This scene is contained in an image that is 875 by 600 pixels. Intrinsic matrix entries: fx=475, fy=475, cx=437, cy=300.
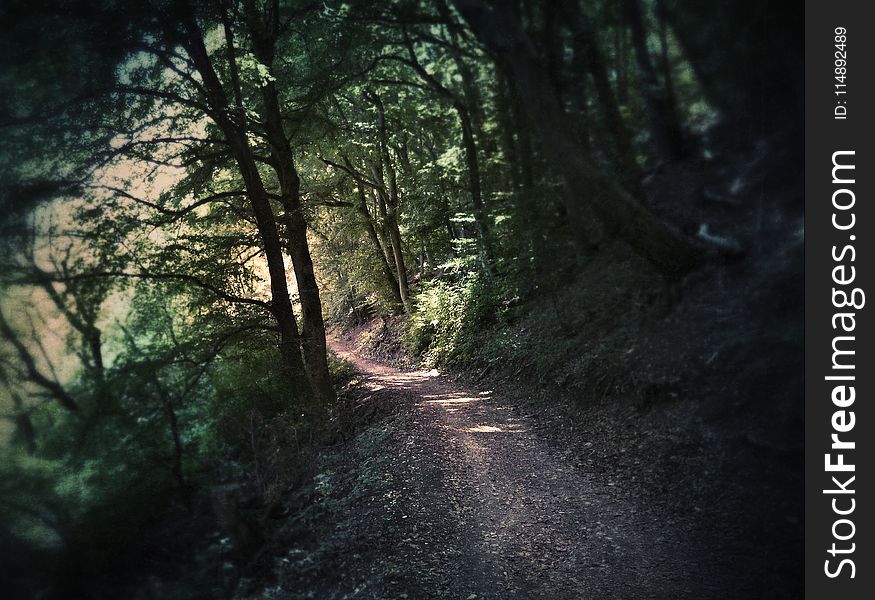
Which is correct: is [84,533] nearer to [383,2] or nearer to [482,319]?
[482,319]

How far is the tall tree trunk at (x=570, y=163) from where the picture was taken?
2.39 meters

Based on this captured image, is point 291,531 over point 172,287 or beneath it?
beneath

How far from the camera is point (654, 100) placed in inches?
91.7

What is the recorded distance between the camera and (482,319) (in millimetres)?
3314

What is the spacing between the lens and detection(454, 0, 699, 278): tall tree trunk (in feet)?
7.83

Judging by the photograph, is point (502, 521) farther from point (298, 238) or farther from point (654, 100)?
point (654, 100)

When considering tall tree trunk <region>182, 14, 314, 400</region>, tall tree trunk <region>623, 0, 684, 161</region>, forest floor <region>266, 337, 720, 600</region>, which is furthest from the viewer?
forest floor <region>266, 337, 720, 600</region>

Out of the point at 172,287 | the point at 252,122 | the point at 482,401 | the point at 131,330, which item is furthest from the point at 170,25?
the point at 482,401

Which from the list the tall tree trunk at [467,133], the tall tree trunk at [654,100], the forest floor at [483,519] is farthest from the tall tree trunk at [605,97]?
the forest floor at [483,519]

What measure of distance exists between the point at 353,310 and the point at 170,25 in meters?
2.66

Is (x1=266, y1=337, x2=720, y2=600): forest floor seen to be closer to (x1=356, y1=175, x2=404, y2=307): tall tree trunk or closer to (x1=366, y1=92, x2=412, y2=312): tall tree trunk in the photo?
(x1=356, y1=175, x2=404, y2=307): tall tree trunk

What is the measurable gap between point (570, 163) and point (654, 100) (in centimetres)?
48

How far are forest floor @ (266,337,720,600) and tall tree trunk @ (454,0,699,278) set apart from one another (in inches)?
71.1

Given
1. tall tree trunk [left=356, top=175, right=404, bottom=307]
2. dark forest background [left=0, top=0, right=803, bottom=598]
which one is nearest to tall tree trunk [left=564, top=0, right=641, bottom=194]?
dark forest background [left=0, top=0, right=803, bottom=598]
